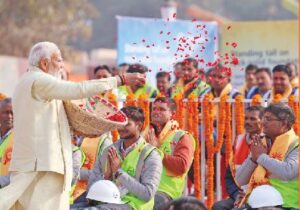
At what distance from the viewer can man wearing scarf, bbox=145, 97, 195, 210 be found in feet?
32.0

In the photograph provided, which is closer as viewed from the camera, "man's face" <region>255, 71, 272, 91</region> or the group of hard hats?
the group of hard hats

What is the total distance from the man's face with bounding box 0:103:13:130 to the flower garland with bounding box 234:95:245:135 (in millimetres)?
2469

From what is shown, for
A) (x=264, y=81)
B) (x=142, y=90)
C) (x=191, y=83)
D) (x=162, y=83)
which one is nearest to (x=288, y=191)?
(x=191, y=83)

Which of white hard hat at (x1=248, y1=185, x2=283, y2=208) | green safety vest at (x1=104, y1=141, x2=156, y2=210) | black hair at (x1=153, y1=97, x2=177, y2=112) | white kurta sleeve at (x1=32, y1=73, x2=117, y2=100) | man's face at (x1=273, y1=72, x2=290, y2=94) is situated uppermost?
man's face at (x1=273, y1=72, x2=290, y2=94)

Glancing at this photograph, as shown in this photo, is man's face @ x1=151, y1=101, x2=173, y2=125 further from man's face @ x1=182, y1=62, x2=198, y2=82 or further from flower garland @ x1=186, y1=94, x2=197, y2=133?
man's face @ x1=182, y1=62, x2=198, y2=82

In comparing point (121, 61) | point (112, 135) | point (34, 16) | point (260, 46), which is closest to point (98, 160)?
point (112, 135)

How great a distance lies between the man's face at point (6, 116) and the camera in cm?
1073

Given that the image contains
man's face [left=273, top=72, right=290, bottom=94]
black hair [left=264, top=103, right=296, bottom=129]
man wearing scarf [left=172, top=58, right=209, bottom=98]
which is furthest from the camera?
man's face [left=273, top=72, right=290, bottom=94]

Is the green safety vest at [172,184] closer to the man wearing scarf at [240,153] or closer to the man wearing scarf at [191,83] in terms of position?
the man wearing scarf at [240,153]

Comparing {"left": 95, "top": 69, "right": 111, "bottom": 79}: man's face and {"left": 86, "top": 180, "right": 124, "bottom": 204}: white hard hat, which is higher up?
{"left": 95, "top": 69, "right": 111, "bottom": 79}: man's face

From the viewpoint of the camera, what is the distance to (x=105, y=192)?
29.7ft

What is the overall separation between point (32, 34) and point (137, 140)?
97.0ft

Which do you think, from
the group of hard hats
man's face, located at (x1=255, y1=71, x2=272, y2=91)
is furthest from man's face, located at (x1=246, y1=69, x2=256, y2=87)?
the group of hard hats

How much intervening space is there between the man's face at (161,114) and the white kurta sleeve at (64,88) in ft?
7.21
